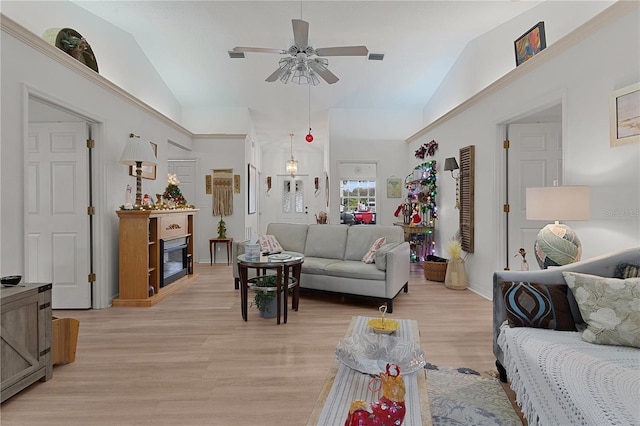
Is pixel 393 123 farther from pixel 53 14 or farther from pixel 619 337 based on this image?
pixel 619 337

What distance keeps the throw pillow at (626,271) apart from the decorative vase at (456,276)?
283 centimetres

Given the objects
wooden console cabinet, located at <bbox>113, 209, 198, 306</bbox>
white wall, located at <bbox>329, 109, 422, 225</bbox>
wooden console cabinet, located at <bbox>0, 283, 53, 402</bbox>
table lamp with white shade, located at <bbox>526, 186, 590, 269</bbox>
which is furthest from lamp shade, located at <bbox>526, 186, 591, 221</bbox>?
white wall, located at <bbox>329, 109, 422, 225</bbox>

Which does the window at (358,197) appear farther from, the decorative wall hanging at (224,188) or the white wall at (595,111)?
the white wall at (595,111)

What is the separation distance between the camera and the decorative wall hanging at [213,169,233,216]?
7.67 meters

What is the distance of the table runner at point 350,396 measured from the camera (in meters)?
1.36

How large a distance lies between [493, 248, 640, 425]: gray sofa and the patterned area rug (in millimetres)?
174

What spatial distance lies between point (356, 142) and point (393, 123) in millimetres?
949

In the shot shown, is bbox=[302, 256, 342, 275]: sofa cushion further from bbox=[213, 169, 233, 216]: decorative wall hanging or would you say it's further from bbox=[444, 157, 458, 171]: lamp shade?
bbox=[213, 169, 233, 216]: decorative wall hanging

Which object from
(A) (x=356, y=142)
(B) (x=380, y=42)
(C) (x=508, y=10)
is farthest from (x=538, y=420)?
(A) (x=356, y=142)

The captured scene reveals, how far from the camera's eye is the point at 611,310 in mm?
2043

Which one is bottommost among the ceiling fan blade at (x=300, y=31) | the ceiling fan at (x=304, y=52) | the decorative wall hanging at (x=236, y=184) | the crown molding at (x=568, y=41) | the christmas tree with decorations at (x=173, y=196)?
the christmas tree with decorations at (x=173, y=196)

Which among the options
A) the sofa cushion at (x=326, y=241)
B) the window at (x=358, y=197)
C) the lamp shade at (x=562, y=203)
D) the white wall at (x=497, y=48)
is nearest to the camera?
the lamp shade at (x=562, y=203)

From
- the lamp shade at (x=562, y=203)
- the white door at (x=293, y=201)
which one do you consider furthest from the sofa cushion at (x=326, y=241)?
the white door at (x=293, y=201)

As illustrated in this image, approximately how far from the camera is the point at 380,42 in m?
5.46
